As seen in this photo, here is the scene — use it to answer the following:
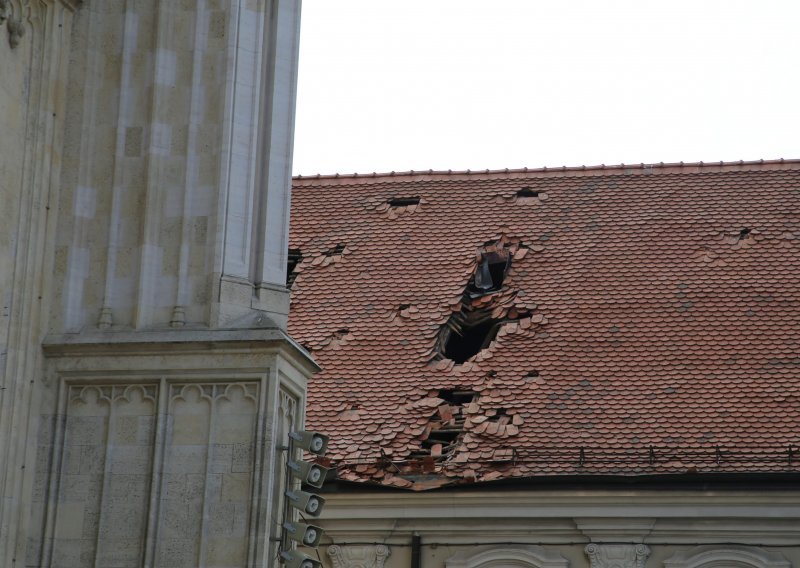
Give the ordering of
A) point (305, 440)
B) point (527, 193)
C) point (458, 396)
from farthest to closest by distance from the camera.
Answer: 1. point (527, 193)
2. point (458, 396)
3. point (305, 440)

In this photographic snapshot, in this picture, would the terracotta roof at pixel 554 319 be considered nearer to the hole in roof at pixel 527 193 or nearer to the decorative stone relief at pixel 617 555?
the hole in roof at pixel 527 193

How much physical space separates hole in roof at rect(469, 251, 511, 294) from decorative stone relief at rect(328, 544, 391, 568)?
401 centimetres

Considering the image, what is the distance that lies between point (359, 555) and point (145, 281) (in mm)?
8269

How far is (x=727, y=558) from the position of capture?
21.5 meters

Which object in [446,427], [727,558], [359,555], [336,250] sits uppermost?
[336,250]

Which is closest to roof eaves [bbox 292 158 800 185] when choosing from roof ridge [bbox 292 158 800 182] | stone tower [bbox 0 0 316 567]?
roof ridge [bbox 292 158 800 182]

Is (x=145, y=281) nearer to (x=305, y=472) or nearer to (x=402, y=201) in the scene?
(x=305, y=472)

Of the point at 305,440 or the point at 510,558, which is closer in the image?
the point at 305,440

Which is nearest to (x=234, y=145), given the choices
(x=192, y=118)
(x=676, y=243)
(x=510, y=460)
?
(x=192, y=118)

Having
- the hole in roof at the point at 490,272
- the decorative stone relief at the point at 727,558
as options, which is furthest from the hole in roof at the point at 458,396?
the decorative stone relief at the point at 727,558

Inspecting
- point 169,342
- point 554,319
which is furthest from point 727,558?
point 169,342

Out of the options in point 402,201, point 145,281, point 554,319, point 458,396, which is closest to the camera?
point 145,281

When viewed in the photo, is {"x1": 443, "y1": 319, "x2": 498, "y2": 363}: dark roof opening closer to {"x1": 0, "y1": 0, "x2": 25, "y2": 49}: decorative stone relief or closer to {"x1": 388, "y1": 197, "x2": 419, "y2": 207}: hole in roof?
{"x1": 388, "y1": 197, "x2": 419, "y2": 207}: hole in roof

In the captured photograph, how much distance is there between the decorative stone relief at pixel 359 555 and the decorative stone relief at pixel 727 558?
3.00m
